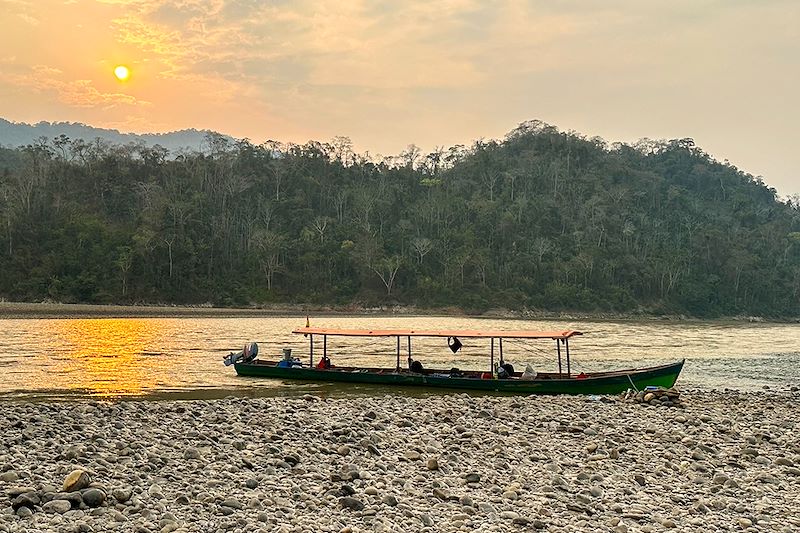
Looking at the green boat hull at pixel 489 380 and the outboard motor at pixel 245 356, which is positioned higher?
the outboard motor at pixel 245 356

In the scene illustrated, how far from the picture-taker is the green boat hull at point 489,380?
73.0 ft

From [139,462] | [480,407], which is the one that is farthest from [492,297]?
[139,462]

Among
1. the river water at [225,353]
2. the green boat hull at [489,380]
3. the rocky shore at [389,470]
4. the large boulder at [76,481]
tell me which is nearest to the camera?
the rocky shore at [389,470]

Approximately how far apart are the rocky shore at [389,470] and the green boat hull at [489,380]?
5.07 m

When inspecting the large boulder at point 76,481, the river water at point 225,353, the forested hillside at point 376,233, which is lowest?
the river water at point 225,353

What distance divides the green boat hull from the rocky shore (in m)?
5.07

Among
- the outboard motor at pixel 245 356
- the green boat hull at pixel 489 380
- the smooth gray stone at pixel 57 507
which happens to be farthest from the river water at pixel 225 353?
the smooth gray stone at pixel 57 507

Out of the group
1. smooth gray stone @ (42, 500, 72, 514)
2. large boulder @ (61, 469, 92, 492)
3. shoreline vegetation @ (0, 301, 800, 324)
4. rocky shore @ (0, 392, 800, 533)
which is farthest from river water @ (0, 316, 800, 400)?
shoreline vegetation @ (0, 301, 800, 324)

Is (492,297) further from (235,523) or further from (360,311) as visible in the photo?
(235,523)

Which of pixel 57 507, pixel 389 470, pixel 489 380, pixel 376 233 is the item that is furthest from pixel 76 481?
pixel 376 233

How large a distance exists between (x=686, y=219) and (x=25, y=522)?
451ft

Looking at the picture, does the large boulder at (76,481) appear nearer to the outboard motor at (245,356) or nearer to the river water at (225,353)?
the river water at (225,353)

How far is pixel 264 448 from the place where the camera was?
12.1 meters

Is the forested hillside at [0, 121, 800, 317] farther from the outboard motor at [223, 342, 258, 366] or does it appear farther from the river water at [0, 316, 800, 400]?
the outboard motor at [223, 342, 258, 366]
